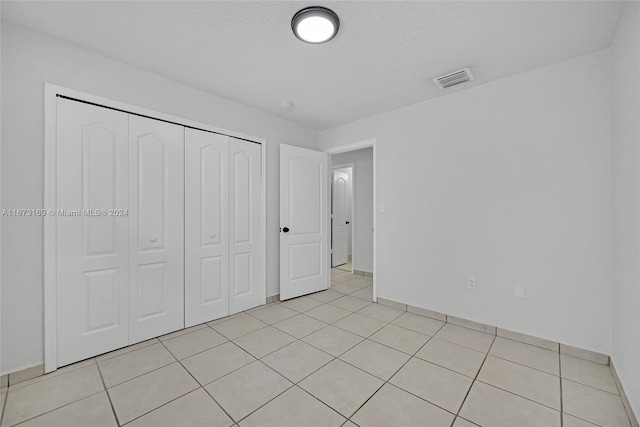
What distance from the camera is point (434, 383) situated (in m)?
1.88

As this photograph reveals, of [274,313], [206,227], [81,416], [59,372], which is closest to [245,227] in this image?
[206,227]

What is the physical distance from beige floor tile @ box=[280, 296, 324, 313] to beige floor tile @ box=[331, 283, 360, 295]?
59 cm

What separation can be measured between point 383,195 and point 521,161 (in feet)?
4.88

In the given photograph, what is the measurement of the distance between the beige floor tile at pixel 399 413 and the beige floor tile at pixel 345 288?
229cm

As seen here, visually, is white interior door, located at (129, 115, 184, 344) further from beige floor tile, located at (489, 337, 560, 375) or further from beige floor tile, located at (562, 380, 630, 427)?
beige floor tile, located at (562, 380, 630, 427)

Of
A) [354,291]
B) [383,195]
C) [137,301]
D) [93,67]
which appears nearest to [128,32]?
[93,67]

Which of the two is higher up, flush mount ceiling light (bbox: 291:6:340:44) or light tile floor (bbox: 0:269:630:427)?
flush mount ceiling light (bbox: 291:6:340:44)

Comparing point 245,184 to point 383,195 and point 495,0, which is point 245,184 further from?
point 495,0

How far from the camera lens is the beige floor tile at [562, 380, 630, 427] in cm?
155

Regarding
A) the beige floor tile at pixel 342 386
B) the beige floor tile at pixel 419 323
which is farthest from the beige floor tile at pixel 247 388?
the beige floor tile at pixel 419 323

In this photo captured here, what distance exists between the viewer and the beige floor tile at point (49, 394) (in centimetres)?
160

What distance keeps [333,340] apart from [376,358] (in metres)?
0.46

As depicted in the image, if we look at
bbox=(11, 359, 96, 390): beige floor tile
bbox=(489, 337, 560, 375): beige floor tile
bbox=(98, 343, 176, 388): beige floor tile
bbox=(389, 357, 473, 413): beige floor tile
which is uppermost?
bbox=(11, 359, 96, 390): beige floor tile

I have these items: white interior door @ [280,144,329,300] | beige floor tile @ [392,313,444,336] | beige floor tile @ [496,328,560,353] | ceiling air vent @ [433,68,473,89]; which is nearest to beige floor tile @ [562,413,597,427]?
beige floor tile @ [496,328,560,353]
